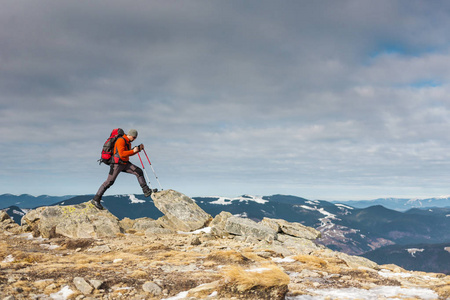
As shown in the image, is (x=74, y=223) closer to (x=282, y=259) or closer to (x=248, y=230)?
(x=248, y=230)

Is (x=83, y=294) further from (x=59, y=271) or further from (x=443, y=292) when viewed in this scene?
(x=443, y=292)

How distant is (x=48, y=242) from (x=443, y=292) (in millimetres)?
23228

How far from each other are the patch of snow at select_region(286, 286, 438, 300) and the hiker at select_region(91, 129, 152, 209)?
614 inches

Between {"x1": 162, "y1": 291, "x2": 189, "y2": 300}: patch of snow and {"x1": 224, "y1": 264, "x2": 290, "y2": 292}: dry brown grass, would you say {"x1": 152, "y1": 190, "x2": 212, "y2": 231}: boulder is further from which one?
{"x1": 224, "y1": 264, "x2": 290, "y2": 292}: dry brown grass

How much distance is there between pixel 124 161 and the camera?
69.4 ft

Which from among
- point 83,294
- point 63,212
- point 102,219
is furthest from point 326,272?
point 63,212

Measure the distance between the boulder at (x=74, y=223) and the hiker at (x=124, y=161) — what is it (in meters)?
2.05

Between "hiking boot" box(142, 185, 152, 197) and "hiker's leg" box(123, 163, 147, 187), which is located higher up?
"hiker's leg" box(123, 163, 147, 187)

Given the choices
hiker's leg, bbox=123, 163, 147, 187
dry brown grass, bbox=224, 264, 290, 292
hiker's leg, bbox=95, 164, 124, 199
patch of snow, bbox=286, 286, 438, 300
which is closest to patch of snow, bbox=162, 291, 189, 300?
dry brown grass, bbox=224, 264, 290, 292

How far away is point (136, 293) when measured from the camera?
8.37 meters

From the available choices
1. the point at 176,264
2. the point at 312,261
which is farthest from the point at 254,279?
the point at 312,261

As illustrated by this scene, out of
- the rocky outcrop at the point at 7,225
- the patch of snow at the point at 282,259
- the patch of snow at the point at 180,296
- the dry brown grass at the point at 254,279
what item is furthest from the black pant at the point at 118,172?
the dry brown grass at the point at 254,279

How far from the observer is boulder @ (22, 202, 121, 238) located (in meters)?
20.9

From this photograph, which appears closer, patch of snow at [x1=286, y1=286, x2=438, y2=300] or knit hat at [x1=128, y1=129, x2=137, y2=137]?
patch of snow at [x1=286, y1=286, x2=438, y2=300]
